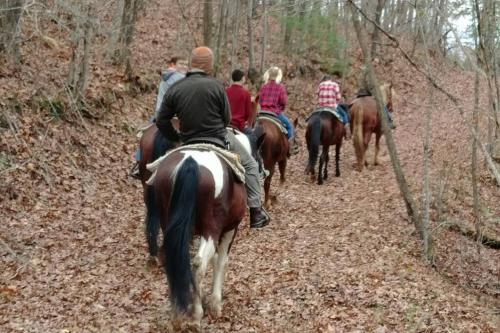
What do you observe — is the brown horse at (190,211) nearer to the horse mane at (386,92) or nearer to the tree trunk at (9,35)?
the tree trunk at (9,35)

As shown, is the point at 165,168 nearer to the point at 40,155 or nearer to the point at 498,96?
the point at 498,96

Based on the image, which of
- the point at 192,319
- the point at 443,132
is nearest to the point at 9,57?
the point at 192,319

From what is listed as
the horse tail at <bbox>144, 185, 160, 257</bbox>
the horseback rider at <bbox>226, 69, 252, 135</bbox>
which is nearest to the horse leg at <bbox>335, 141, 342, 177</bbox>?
the horseback rider at <bbox>226, 69, 252, 135</bbox>

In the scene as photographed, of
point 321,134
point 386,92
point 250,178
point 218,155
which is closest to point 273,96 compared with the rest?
point 321,134

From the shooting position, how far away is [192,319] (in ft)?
17.1

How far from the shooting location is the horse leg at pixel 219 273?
20.0 feet

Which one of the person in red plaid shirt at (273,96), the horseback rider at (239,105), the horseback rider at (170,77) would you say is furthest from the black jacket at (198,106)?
the person in red plaid shirt at (273,96)

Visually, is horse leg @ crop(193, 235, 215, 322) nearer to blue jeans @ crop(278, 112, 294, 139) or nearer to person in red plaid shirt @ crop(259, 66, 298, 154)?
person in red plaid shirt @ crop(259, 66, 298, 154)

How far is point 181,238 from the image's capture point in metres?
5.05

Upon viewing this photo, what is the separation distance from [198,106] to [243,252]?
366 cm

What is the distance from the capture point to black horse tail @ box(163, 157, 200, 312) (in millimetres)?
5039

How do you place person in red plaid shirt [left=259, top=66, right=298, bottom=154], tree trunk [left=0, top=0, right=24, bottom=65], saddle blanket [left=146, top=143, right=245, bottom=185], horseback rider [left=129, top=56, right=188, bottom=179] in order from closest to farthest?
1. saddle blanket [left=146, top=143, right=245, bottom=185]
2. horseback rider [left=129, top=56, right=188, bottom=179]
3. tree trunk [left=0, top=0, right=24, bottom=65]
4. person in red plaid shirt [left=259, top=66, right=298, bottom=154]

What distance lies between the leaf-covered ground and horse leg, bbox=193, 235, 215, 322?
68 centimetres

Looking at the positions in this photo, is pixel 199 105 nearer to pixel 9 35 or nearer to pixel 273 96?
pixel 273 96
